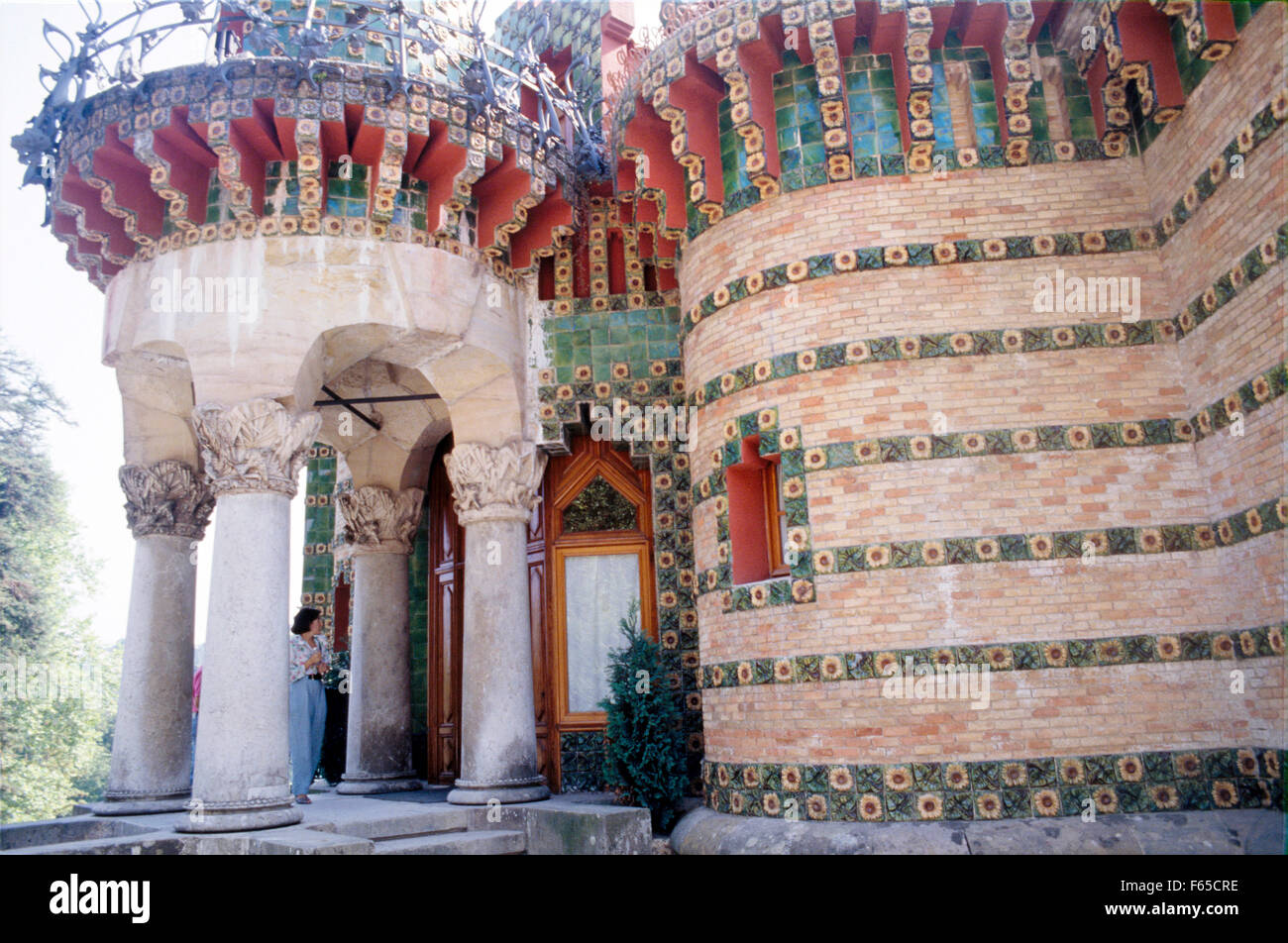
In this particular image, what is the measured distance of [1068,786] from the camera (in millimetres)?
7516

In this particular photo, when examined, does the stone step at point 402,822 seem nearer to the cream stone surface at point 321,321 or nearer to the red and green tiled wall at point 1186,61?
the cream stone surface at point 321,321

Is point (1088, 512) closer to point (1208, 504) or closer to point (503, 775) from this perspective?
point (1208, 504)

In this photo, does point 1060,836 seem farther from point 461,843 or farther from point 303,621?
point 303,621

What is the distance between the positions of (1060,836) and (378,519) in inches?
338

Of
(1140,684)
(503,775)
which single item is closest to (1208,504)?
(1140,684)

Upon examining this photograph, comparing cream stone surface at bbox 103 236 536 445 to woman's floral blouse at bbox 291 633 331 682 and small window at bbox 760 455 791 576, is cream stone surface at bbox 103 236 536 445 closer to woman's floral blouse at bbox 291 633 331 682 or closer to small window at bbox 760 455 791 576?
woman's floral blouse at bbox 291 633 331 682

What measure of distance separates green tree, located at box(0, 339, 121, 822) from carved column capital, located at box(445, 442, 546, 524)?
73.5ft

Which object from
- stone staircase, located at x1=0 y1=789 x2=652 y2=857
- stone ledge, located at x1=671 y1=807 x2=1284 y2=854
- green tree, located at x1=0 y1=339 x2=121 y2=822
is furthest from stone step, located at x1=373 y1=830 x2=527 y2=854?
green tree, located at x1=0 y1=339 x2=121 y2=822

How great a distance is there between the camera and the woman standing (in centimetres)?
1089

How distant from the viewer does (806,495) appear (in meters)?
8.57

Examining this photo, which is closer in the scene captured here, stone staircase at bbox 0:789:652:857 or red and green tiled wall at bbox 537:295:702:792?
stone staircase at bbox 0:789:652:857
